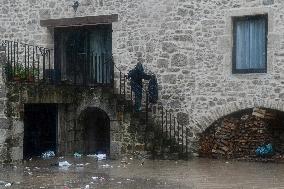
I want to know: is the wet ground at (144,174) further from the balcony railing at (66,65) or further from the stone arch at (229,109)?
the balcony railing at (66,65)

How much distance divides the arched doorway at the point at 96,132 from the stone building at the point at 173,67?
1.3 inches

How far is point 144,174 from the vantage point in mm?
12969

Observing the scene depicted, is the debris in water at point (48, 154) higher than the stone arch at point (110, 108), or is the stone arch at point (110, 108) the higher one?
the stone arch at point (110, 108)

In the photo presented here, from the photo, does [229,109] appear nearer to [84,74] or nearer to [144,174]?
[144,174]

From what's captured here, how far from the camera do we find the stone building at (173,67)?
606 inches

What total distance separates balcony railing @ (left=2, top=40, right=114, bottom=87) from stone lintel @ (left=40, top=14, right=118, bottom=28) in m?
0.79

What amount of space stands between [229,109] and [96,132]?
4.29m

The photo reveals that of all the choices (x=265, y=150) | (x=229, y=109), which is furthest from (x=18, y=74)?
(x=265, y=150)

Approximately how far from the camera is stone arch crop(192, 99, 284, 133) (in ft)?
50.4

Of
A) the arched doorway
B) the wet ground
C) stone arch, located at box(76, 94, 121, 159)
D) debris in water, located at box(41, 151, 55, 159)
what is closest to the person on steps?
stone arch, located at box(76, 94, 121, 159)

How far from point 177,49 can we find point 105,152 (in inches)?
146

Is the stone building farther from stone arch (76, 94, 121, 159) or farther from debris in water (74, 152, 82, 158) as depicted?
debris in water (74, 152, 82, 158)

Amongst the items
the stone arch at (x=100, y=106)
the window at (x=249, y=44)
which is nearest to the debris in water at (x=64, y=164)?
the stone arch at (x=100, y=106)

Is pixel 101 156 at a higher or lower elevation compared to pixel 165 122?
lower
